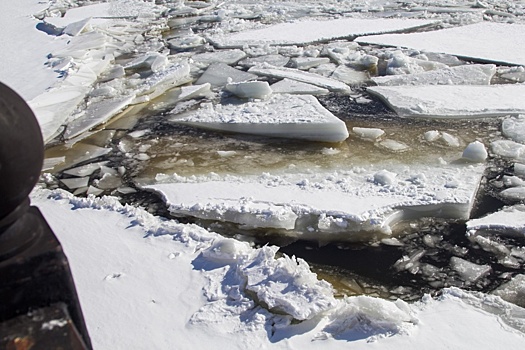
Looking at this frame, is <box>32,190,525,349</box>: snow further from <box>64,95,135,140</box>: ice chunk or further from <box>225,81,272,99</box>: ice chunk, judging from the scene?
<box>225,81,272,99</box>: ice chunk

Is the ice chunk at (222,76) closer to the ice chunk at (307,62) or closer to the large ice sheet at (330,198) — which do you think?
the ice chunk at (307,62)

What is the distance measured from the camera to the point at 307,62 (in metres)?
6.29

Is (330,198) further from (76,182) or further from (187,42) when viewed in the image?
(187,42)

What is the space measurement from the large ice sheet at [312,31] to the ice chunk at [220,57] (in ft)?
1.12

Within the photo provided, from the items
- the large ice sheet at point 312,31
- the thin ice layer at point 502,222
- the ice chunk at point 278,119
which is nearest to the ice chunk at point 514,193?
the thin ice layer at point 502,222

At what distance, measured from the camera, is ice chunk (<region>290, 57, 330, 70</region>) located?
20.4 feet

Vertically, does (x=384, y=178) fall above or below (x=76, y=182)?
above

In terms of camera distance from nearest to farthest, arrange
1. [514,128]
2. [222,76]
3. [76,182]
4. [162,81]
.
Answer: [76,182]
[514,128]
[162,81]
[222,76]

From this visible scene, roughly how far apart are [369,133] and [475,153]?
852 mm

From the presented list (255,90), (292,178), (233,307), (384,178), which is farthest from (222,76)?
(233,307)

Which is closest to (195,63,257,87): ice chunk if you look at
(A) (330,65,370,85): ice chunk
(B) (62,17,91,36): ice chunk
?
(A) (330,65,370,85): ice chunk

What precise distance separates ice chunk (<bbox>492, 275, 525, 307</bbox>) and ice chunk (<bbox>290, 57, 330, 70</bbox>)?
394cm

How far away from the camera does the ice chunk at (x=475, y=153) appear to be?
3898mm

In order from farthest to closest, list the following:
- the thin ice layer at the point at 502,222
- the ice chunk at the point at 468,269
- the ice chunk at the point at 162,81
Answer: the ice chunk at the point at 162,81 < the thin ice layer at the point at 502,222 < the ice chunk at the point at 468,269
